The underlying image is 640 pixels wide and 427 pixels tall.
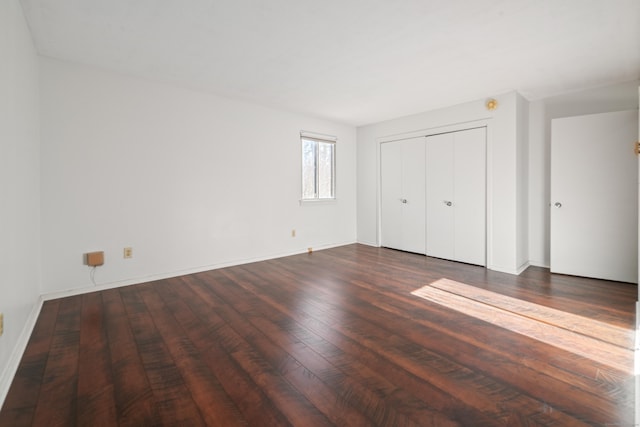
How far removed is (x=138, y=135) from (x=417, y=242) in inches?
171

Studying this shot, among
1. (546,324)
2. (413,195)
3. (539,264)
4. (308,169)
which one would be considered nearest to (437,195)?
(413,195)

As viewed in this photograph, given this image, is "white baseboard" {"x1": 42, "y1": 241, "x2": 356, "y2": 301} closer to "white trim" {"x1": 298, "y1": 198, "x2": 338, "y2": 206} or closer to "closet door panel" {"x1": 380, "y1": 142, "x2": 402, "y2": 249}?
"white trim" {"x1": 298, "y1": 198, "x2": 338, "y2": 206}

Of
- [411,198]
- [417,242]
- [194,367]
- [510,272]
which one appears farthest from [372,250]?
[194,367]

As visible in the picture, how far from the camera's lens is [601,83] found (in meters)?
3.60

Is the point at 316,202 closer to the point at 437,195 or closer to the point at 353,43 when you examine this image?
the point at 437,195

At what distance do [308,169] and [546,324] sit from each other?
386 cm

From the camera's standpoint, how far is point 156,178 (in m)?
3.57

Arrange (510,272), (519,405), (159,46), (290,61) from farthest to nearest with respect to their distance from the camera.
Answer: (510,272) < (290,61) < (159,46) < (519,405)

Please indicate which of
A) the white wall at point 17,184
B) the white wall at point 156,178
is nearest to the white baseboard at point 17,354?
the white wall at point 17,184

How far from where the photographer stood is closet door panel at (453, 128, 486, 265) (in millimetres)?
4254

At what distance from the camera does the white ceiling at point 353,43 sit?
7.01 feet

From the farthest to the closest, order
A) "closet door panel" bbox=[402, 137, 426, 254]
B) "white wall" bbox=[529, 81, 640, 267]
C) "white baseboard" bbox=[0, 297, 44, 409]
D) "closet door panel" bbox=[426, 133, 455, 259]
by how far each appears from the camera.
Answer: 1. "closet door panel" bbox=[402, 137, 426, 254]
2. "closet door panel" bbox=[426, 133, 455, 259]
3. "white wall" bbox=[529, 81, 640, 267]
4. "white baseboard" bbox=[0, 297, 44, 409]

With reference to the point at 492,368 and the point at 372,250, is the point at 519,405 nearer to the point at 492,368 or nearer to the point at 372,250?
the point at 492,368

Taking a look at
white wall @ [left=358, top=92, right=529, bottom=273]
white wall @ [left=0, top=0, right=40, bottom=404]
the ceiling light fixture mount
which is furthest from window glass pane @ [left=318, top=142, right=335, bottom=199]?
white wall @ [left=0, top=0, right=40, bottom=404]
